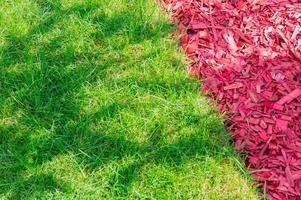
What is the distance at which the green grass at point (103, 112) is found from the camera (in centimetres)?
280

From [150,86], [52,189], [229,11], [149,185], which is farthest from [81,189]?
[229,11]

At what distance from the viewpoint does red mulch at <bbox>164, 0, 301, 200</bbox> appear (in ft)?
9.52

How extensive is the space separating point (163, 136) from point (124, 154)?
0.92 feet

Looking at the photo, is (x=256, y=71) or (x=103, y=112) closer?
(x=103, y=112)

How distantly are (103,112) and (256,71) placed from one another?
44.5 inches

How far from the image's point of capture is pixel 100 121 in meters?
3.07

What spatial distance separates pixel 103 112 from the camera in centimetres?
311

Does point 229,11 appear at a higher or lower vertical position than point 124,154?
higher

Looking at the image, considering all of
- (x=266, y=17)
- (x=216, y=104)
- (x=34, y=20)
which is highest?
(x=34, y=20)

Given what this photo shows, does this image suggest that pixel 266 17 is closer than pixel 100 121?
No

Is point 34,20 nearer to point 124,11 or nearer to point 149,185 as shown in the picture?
point 124,11

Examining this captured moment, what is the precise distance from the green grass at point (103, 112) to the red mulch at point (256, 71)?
0.13m

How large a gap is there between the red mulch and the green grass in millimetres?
134

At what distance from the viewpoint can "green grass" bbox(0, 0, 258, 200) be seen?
2.80 metres
